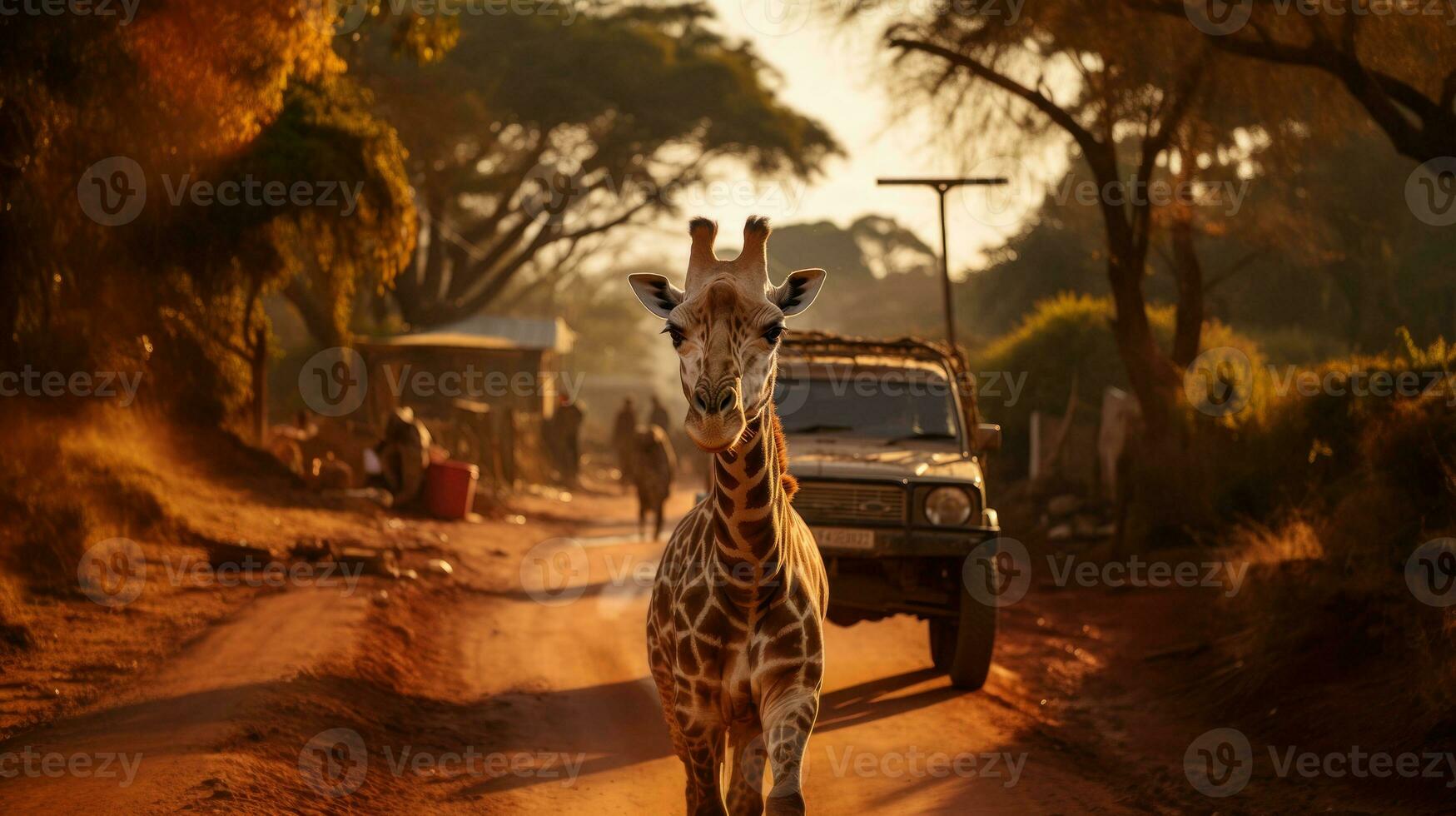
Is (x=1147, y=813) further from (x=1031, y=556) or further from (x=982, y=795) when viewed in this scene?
(x=1031, y=556)

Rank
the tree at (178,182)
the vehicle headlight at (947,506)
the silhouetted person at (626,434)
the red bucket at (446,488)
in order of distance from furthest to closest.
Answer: the silhouetted person at (626,434) < the red bucket at (446,488) < the tree at (178,182) < the vehicle headlight at (947,506)

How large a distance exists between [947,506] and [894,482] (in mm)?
415

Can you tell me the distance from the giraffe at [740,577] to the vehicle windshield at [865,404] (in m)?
5.73

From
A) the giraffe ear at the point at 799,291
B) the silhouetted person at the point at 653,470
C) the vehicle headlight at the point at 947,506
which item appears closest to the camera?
the giraffe ear at the point at 799,291

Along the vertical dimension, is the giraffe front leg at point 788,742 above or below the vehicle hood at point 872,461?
below

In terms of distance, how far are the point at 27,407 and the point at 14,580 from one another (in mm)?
3107

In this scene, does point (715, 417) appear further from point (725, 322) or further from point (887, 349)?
point (887, 349)

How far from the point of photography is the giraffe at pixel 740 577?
16.8ft

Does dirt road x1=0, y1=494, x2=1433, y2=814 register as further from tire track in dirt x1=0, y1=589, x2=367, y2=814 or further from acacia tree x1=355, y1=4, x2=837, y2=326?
acacia tree x1=355, y1=4, x2=837, y2=326

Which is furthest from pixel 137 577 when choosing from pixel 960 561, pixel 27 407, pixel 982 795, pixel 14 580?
pixel 982 795

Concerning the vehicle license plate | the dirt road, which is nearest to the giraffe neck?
the dirt road

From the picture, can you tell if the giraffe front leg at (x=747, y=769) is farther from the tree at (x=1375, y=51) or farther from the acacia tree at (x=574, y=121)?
the acacia tree at (x=574, y=121)

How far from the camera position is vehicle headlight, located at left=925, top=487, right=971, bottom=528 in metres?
10.4

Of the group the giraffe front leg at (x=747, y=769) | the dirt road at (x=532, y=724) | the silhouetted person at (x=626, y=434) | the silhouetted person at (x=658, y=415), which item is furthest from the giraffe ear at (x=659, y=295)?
the silhouetted person at (x=658, y=415)
